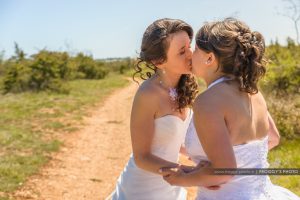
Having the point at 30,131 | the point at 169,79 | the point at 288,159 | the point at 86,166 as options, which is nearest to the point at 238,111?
the point at 169,79

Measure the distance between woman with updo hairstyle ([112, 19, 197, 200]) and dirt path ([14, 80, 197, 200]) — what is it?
3.62 m

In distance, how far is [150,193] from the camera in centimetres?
304

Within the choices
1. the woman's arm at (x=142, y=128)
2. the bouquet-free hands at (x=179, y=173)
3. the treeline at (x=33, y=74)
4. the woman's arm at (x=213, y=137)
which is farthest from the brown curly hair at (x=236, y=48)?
the treeline at (x=33, y=74)

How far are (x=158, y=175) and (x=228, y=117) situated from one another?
1.20 m

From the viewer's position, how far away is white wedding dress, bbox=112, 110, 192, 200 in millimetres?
2861

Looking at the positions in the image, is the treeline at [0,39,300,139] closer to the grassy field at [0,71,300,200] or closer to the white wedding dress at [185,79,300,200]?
the white wedding dress at [185,79,300,200]

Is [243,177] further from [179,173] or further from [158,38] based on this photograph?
[158,38]

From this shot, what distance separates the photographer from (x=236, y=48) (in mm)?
1992

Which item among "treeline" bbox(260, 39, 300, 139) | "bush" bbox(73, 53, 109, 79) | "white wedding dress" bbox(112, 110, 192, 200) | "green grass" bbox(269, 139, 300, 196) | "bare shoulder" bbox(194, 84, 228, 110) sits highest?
"bare shoulder" bbox(194, 84, 228, 110)

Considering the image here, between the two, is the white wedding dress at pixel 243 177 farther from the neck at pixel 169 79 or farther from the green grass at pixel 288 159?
the green grass at pixel 288 159

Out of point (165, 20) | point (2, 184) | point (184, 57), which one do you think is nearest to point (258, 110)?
Result: point (184, 57)

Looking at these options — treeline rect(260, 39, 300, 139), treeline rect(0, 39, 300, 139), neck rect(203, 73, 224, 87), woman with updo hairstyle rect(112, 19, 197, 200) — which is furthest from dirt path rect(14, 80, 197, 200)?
neck rect(203, 73, 224, 87)

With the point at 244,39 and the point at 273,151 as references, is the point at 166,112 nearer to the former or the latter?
the point at 244,39

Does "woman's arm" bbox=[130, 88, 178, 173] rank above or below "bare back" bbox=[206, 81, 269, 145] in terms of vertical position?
below
